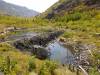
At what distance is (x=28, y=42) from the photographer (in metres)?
75.9

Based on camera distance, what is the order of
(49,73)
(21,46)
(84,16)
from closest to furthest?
(49,73) < (21,46) < (84,16)

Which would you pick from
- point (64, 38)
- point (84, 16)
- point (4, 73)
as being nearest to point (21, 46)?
point (4, 73)

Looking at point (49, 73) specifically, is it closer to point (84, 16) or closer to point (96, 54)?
point (96, 54)

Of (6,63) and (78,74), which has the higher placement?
(6,63)

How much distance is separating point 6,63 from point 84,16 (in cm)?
15062

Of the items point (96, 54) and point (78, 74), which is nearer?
point (78, 74)

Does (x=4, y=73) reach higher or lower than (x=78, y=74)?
higher

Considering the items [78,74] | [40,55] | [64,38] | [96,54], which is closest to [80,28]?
[64,38]

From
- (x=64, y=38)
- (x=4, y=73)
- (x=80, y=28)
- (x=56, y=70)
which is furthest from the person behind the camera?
(x=80, y=28)

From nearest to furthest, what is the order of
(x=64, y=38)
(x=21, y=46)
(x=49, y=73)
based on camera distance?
(x=49, y=73)
(x=21, y=46)
(x=64, y=38)

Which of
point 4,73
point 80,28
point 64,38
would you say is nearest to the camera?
point 4,73

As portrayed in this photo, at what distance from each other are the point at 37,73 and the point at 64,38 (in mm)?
75347

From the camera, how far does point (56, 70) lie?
44188 millimetres

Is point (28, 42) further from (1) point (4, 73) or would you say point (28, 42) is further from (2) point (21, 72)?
(1) point (4, 73)
